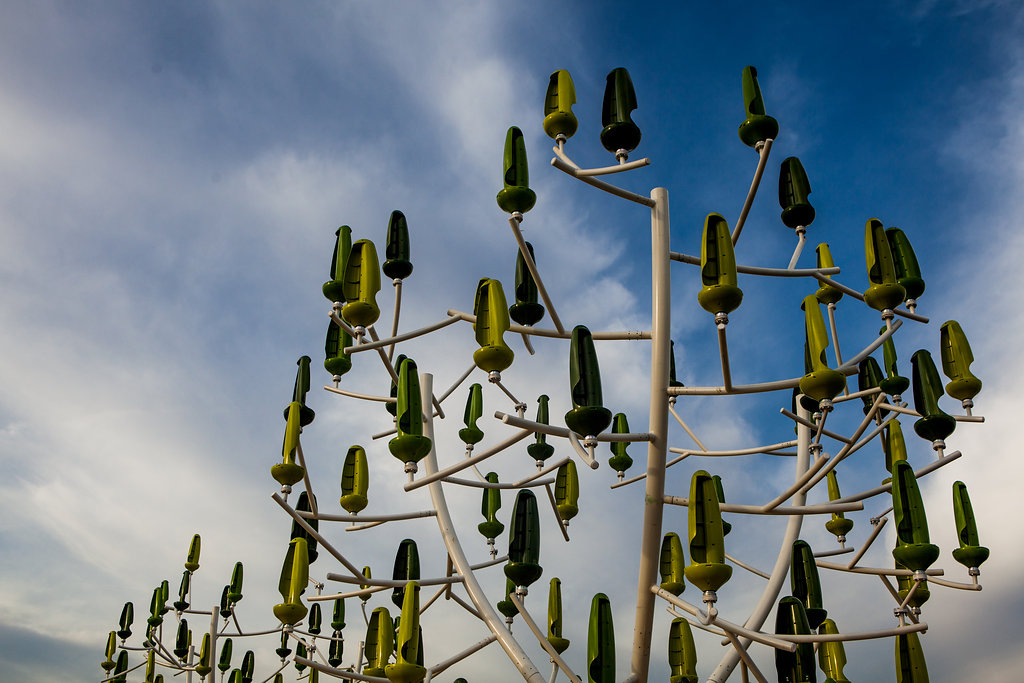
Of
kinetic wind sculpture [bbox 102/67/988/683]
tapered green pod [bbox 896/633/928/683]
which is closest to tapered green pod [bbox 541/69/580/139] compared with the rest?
kinetic wind sculpture [bbox 102/67/988/683]

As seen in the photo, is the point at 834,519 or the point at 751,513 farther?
the point at 834,519

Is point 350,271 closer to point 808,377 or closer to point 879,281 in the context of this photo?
point 808,377

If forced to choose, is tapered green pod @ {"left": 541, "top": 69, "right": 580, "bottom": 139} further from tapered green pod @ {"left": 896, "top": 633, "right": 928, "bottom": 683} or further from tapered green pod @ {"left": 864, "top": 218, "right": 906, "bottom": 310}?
tapered green pod @ {"left": 896, "top": 633, "right": 928, "bottom": 683}

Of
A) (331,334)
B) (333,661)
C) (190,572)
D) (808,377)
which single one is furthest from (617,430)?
(190,572)

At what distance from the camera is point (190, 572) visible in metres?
13.0

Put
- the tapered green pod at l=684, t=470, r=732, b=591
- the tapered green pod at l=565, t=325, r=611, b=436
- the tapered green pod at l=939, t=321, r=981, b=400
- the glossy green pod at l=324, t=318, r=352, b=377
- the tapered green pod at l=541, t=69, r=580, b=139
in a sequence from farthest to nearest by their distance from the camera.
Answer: the glossy green pod at l=324, t=318, r=352, b=377, the tapered green pod at l=939, t=321, r=981, b=400, the tapered green pod at l=541, t=69, r=580, b=139, the tapered green pod at l=565, t=325, r=611, b=436, the tapered green pod at l=684, t=470, r=732, b=591

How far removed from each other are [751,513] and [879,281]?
224 cm

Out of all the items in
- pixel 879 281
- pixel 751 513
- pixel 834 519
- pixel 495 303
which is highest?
pixel 879 281

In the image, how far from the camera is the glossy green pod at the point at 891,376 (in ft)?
21.8

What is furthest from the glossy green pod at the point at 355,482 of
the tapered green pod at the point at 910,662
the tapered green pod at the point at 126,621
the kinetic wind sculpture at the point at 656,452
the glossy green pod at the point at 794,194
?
the tapered green pod at the point at 126,621

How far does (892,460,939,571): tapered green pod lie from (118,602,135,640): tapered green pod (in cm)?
1419

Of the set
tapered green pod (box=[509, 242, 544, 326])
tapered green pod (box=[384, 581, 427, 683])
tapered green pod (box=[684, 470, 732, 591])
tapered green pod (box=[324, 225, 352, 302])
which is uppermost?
tapered green pod (box=[324, 225, 352, 302])

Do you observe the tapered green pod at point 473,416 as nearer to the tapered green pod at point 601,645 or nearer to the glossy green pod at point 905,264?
the tapered green pod at point 601,645

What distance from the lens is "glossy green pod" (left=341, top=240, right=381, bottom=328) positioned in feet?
19.6
